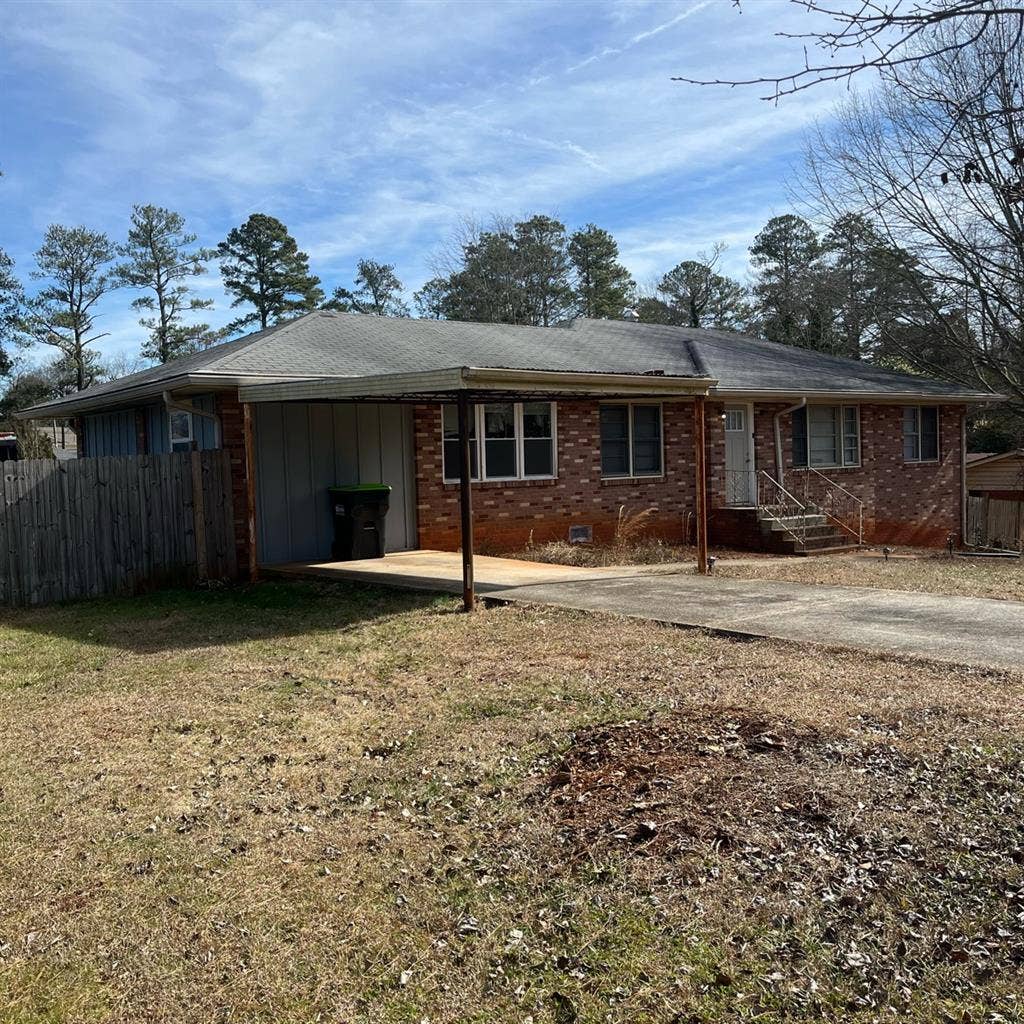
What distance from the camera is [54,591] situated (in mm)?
11547

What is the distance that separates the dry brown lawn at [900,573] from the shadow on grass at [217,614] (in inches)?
179

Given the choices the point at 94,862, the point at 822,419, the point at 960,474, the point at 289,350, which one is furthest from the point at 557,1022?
the point at 960,474

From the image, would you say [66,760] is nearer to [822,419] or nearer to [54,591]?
[54,591]

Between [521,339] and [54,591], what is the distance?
9678 millimetres

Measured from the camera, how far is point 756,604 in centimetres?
959

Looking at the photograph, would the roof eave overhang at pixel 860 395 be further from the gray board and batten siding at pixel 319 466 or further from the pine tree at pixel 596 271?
the pine tree at pixel 596 271

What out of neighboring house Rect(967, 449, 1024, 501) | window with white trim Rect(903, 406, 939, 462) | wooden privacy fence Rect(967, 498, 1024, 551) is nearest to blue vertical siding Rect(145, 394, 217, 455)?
window with white trim Rect(903, 406, 939, 462)

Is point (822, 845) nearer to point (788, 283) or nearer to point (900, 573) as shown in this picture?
point (900, 573)

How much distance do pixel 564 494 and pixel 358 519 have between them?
12.8 feet

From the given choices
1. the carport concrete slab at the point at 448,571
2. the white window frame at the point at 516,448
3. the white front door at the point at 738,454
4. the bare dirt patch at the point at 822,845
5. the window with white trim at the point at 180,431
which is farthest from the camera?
the white front door at the point at 738,454

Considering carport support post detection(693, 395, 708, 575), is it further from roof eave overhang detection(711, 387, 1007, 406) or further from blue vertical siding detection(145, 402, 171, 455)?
blue vertical siding detection(145, 402, 171, 455)

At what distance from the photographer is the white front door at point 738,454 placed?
18141 mm

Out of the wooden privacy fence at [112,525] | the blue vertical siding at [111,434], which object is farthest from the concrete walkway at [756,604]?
the blue vertical siding at [111,434]

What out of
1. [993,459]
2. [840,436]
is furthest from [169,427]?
[993,459]
